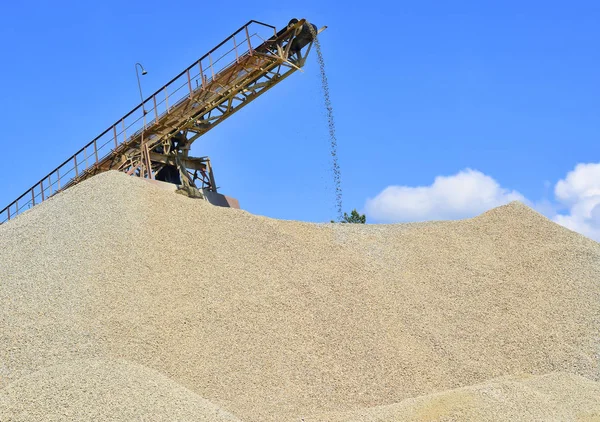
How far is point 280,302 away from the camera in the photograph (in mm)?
15398

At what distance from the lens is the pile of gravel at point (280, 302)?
43.0 ft

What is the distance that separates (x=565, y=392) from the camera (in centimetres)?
1305

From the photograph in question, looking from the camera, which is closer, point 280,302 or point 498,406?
point 498,406

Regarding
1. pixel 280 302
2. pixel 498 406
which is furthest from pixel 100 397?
pixel 498 406

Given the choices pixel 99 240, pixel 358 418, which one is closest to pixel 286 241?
Answer: pixel 99 240

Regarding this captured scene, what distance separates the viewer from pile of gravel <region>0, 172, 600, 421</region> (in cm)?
1311

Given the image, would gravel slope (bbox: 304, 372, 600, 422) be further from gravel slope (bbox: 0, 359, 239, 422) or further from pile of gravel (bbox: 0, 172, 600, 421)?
gravel slope (bbox: 0, 359, 239, 422)

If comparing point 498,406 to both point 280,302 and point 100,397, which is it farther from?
point 100,397

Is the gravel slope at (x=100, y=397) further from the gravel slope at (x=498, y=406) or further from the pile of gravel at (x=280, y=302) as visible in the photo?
the gravel slope at (x=498, y=406)

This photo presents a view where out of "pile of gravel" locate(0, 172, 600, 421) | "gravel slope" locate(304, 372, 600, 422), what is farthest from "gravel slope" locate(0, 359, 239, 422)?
"gravel slope" locate(304, 372, 600, 422)

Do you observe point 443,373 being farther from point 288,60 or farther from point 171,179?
point 171,179

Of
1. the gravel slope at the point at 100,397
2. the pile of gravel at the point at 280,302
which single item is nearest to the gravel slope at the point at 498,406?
the pile of gravel at the point at 280,302

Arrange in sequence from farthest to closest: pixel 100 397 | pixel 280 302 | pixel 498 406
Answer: pixel 280 302 → pixel 498 406 → pixel 100 397

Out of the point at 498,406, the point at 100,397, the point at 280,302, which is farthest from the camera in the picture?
the point at 280,302
